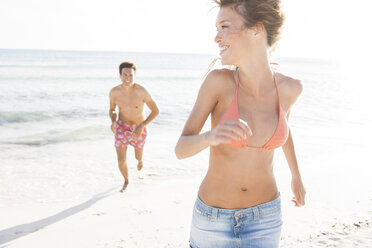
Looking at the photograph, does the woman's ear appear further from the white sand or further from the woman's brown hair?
the white sand

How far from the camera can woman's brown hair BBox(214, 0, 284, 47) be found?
1.71 metres

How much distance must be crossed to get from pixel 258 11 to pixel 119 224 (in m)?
3.45

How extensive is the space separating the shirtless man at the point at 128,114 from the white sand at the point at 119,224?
67 cm

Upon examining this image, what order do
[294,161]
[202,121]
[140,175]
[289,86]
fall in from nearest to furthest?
1. [202,121]
2. [289,86]
3. [294,161]
4. [140,175]

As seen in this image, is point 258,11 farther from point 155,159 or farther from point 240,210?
point 155,159

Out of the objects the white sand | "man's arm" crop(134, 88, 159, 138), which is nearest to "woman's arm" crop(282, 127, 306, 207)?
the white sand

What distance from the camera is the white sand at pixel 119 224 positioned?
393 centimetres

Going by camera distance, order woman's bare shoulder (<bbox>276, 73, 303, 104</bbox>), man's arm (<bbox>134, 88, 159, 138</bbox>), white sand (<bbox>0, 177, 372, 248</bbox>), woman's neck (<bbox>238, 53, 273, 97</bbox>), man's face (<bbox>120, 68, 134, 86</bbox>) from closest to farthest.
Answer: woman's neck (<bbox>238, 53, 273, 97</bbox>) → woman's bare shoulder (<bbox>276, 73, 303, 104</bbox>) → white sand (<bbox>0, 177, 372, 248</bbox>) → man's arm (<bbox>134, 88, 159, 138</bbox>) → man's face (<bbox>120, 68, 134, 86</bbox>)

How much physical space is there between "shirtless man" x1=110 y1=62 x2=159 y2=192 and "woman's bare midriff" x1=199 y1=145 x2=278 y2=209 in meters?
3.89

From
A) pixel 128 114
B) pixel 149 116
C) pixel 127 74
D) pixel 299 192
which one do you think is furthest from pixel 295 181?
pixel 127 74

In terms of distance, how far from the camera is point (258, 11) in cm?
173

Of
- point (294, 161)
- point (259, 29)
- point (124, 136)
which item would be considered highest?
point (259, 29)

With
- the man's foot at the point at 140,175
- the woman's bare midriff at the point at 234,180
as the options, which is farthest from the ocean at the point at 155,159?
the woman's bare midriff at the point at 234,180

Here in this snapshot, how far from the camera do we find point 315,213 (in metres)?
4.66
